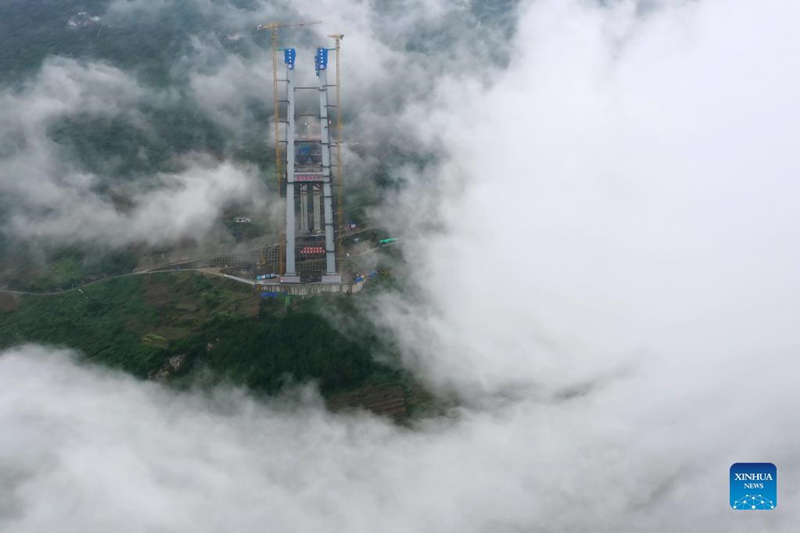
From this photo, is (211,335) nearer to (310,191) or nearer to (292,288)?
(292,288)

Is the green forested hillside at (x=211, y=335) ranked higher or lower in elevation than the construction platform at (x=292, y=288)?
lower

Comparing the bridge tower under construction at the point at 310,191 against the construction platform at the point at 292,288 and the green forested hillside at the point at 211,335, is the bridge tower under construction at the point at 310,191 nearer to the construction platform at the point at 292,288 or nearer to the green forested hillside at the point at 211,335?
the construction platform at the point at 292,288

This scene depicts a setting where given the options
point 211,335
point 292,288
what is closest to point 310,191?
point 292,288

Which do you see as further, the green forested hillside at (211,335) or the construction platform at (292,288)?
the construction platform at (292,288)

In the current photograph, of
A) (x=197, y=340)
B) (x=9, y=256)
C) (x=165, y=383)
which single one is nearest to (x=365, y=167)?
(x=197, y=340)

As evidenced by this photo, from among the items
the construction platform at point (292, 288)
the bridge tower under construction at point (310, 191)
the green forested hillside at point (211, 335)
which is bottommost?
the green forested hillside at point (211, 335)

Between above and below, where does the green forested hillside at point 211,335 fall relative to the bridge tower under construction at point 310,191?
below

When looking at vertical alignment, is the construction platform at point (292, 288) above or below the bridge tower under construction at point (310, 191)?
below

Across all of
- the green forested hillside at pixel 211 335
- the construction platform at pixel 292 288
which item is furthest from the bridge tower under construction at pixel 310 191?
the green forested hillside at pixel 211 335

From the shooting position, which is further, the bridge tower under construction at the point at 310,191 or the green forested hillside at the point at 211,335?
the bridge tower under construction at the point at 310,191
